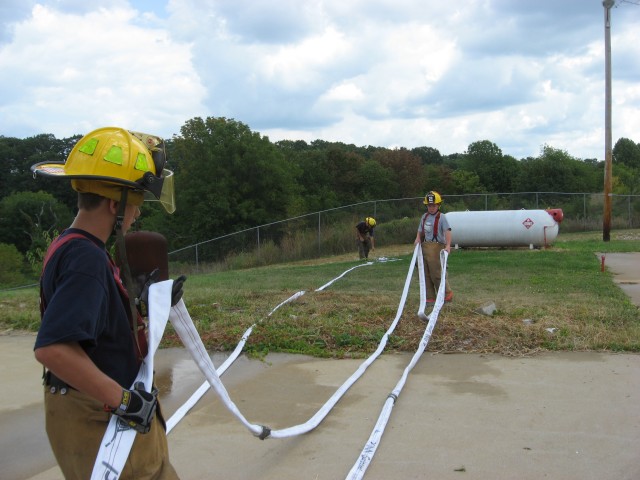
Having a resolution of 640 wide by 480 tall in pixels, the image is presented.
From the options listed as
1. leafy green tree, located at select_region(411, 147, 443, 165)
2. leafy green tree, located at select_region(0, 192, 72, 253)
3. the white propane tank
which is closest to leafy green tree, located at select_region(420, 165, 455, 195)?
leafy green tree, located at select_region(411, 147, 443, 165)

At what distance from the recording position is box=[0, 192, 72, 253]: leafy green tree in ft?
224

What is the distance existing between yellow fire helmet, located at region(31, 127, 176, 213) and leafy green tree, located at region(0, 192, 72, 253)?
71.3 meters

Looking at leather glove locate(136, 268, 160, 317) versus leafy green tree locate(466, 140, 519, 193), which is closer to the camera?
leather glove locate(136, 268, 160, 317)

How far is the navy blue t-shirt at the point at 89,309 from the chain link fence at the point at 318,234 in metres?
21.2

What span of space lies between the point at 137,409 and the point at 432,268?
7.42 metres

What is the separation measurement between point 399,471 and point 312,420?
90cm

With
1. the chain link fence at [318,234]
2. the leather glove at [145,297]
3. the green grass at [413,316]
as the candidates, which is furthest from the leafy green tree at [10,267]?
the leather glove at [145,297]

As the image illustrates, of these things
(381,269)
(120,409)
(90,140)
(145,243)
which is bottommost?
(381,269)

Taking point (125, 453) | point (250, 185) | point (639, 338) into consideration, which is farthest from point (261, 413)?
point (250, 185)

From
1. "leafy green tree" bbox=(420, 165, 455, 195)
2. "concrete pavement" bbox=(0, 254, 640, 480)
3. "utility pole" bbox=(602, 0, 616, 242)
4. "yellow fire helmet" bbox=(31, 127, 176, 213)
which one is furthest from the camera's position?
"leafy green tree" bbox=(420, 165, 455, 195)

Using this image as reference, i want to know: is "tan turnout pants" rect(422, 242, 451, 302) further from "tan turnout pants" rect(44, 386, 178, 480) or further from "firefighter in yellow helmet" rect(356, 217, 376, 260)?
"firefighter in yellow helmet" rect(356, 217, 376, 260)

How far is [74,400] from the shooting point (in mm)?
2012

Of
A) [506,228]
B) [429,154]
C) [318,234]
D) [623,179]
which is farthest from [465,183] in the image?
[506,228]

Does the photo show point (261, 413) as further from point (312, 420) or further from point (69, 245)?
point (69, 245)
